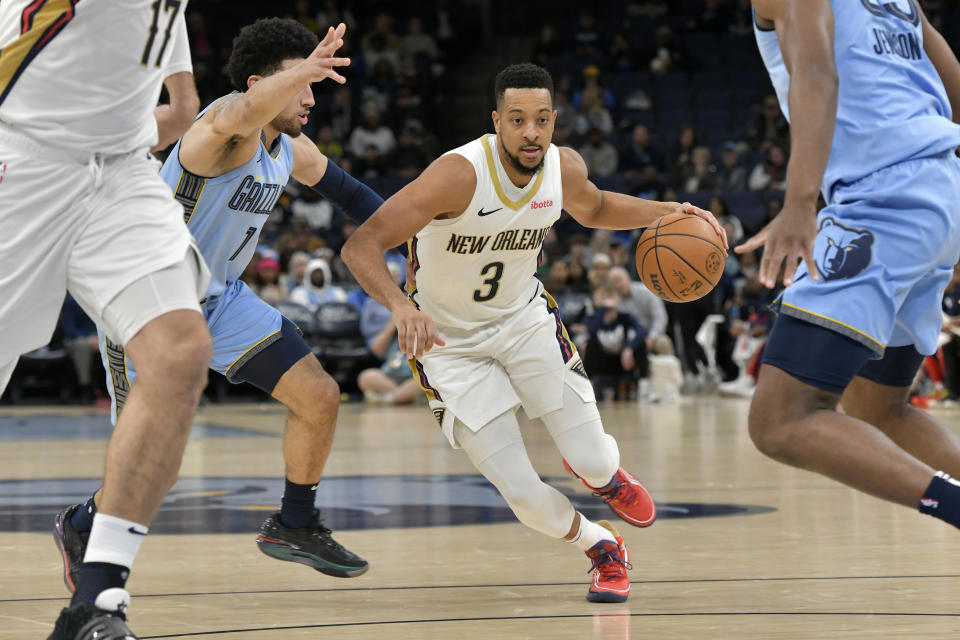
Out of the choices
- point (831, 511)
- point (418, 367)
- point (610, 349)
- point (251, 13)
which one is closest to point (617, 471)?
point (418, 367)

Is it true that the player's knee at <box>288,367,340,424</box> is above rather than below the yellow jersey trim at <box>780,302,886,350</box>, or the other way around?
below

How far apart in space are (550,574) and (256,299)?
143 cm

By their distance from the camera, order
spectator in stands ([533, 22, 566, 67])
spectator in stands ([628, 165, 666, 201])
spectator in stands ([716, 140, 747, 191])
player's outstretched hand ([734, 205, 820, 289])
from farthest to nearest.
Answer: spectator in stands ([533, 22, 566, 67])
spectator in stands ([716, 140, 747, 191])
spectator in stands ([628, 165, 666, 201])
player's outstretched hand ([734, 205, 820, 289])

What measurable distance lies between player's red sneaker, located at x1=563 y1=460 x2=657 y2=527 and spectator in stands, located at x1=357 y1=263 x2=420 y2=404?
9.21 metres

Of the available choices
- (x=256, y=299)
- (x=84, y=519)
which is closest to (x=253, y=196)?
(x=256, y=299)

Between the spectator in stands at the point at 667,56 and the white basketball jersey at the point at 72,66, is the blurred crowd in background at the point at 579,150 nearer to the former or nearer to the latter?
the spectator in stands at the point at 667,56

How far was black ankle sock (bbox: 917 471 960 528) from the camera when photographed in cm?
328

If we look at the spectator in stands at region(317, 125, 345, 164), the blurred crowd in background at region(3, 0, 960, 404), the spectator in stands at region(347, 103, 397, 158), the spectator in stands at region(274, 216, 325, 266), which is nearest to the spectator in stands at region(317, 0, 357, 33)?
the blurred crowd in background at region(3, 0, 960, 404)

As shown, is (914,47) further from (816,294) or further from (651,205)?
(651,205)

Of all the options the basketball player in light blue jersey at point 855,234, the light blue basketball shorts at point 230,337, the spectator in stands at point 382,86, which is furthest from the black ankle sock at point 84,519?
the spectator in stands at point 382,86

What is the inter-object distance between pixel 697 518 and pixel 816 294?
2.57m

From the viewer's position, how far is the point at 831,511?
5.97 meters

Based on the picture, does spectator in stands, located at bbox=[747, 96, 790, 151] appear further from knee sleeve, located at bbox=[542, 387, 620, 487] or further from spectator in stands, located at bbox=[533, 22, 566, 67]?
knee sleeve, located at bbox=[542, 387, 620, 487]

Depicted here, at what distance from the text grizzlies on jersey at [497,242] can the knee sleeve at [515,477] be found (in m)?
0.58
